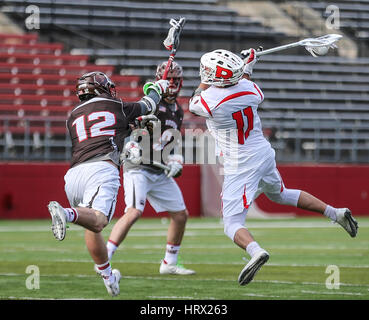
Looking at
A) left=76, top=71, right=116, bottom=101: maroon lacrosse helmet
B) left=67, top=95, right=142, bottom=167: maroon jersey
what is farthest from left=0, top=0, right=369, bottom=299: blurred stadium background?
left=76, top=71, right=116, bottom=101: maroon lacrosse helmet

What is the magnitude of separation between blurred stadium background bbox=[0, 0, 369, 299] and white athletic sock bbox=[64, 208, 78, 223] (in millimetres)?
869

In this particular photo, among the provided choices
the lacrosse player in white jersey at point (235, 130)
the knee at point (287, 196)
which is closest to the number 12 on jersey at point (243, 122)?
the lacrosse player in white jersey at point (235, 130)

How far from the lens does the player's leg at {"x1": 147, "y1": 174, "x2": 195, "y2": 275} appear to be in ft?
28.9

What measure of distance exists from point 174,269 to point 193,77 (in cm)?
1351

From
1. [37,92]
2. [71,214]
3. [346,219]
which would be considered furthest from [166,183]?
[37,92]

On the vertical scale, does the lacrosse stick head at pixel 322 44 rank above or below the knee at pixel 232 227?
above

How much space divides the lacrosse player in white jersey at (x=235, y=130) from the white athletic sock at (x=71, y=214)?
4.71 ft

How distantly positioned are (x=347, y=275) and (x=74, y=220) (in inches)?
124

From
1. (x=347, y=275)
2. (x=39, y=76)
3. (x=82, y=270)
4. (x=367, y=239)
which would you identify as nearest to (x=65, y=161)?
(x=39, y=76)

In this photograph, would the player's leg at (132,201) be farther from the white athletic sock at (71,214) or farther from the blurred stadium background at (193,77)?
the blurred stadium background at (193,77)

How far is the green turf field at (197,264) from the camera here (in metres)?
7.26

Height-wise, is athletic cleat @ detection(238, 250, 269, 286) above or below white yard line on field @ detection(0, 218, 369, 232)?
above

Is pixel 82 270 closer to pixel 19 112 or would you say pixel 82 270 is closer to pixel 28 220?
pixel 28 220

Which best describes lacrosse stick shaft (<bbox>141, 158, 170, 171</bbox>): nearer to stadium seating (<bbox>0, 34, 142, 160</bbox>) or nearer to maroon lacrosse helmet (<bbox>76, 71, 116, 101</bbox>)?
maroon lacrosse helmet (<bbox>76, 71, 116, 101</bbox>)
